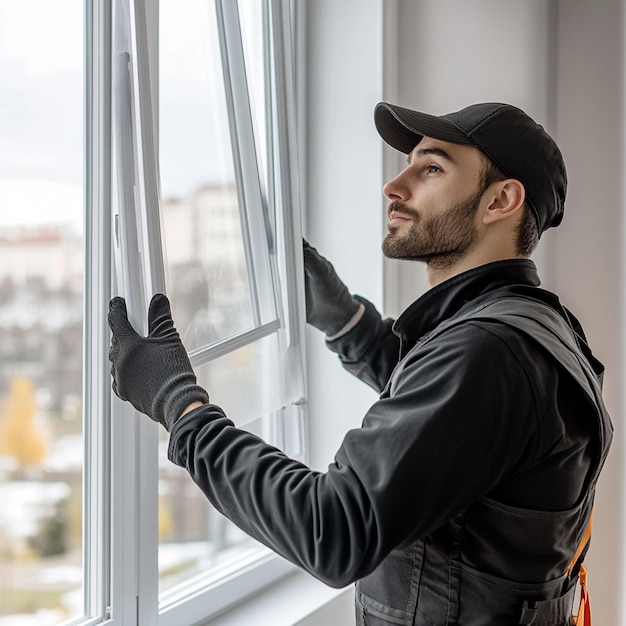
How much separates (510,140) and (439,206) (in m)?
0.15

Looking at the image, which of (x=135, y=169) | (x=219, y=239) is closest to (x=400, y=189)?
(x=219, y=239)

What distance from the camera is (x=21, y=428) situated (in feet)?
4.03

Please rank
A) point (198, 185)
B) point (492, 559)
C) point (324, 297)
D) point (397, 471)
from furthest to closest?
point (324, 297), point (198, 185), point (492, 559), point (397, 471)

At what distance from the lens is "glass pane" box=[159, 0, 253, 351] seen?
1.32 m

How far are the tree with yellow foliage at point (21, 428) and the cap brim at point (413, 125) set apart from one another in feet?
2.32

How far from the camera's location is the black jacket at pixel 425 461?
37.5 inches

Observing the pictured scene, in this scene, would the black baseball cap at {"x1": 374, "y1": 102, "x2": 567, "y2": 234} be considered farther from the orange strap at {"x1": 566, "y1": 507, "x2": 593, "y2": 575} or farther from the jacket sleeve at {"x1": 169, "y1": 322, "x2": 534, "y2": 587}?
the orange strap at {"x1": 566, "y1": 507, "x2": 593, "y2": 575}

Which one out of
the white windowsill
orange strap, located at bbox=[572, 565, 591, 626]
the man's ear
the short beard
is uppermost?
the man's ear

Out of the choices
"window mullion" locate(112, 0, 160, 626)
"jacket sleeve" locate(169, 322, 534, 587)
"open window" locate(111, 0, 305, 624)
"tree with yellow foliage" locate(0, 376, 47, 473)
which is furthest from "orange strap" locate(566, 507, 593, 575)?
"tree with yellow foliage" locate(0, 376, 47, 473)

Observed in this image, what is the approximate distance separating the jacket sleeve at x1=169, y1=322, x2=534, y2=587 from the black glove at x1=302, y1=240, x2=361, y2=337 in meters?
0.57

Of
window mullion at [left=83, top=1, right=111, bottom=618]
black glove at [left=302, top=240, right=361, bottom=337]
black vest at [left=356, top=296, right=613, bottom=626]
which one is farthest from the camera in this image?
black glove at [left=302, top=240, right=361, bottom=337]

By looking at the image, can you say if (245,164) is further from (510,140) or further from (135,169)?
(510,140)

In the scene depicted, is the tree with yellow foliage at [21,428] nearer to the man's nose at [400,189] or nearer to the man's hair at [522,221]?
the man's nose at [400,189]

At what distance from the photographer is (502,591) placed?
1.06 m
